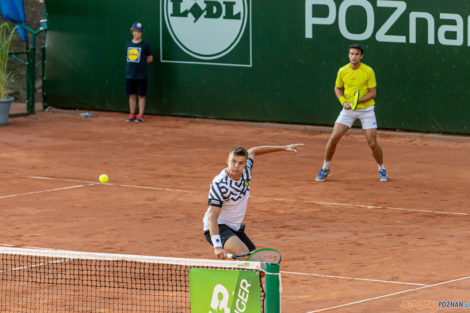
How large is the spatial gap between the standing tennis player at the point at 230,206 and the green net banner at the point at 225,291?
155 centimetres

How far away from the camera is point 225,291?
626cm

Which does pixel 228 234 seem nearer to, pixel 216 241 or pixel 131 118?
pixel 216 241

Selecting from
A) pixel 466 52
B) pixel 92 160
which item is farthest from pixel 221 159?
Answer: pixel 466 52

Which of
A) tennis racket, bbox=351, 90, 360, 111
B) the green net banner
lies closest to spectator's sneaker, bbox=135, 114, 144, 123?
tennis racket, bbox=351, 90, 360, 111

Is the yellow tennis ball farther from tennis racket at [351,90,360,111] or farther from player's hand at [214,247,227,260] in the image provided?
player's hand at [214,247,227,260]

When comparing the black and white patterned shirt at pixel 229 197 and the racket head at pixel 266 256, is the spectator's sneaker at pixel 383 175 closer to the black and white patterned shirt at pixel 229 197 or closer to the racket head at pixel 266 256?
the black and white patterned shirt at pixel 229 197

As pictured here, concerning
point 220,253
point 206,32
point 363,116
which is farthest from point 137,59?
point 220,253

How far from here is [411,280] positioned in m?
8.96

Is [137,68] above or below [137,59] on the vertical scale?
below

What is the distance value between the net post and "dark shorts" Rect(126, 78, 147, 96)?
48.4 ft

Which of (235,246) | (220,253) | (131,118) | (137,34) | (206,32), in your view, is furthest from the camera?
(131,118)

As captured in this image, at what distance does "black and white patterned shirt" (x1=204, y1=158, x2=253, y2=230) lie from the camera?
27.0 feet

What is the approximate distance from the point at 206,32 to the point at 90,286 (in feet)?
39.3

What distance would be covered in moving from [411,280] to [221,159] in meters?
7.78
